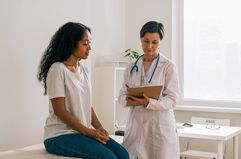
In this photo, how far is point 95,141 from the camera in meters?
2.37

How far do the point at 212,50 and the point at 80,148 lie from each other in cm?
242

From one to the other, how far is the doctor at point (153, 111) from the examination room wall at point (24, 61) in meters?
0.90

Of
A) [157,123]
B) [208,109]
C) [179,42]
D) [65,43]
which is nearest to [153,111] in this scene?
[157,123]

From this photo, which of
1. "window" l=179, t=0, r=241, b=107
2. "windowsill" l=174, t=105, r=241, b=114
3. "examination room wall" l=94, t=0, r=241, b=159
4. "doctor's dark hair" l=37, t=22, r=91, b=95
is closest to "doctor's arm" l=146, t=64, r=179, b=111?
"doctor's dark hair" l=37, t=22, r=91, b=95

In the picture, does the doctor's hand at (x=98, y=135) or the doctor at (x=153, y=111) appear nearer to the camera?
the doctor's hand at (x=98, y=135)

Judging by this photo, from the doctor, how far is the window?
1.76 metres

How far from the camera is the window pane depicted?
13.6ft

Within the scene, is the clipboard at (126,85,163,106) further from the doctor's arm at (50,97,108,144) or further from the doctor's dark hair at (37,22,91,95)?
the doctor's dark hair at (37,22,91,95)

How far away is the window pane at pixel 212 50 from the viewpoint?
4.14m

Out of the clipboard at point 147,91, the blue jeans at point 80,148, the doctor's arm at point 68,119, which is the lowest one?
the blue jeans at point 80,148

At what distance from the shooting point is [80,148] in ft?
7.53

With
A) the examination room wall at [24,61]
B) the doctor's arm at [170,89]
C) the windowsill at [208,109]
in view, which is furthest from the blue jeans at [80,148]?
the windowsill at [208,109]

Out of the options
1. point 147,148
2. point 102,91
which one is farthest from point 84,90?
point 102,91

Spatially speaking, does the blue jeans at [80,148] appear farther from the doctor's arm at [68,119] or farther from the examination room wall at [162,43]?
the examination room wall at [162,43]
